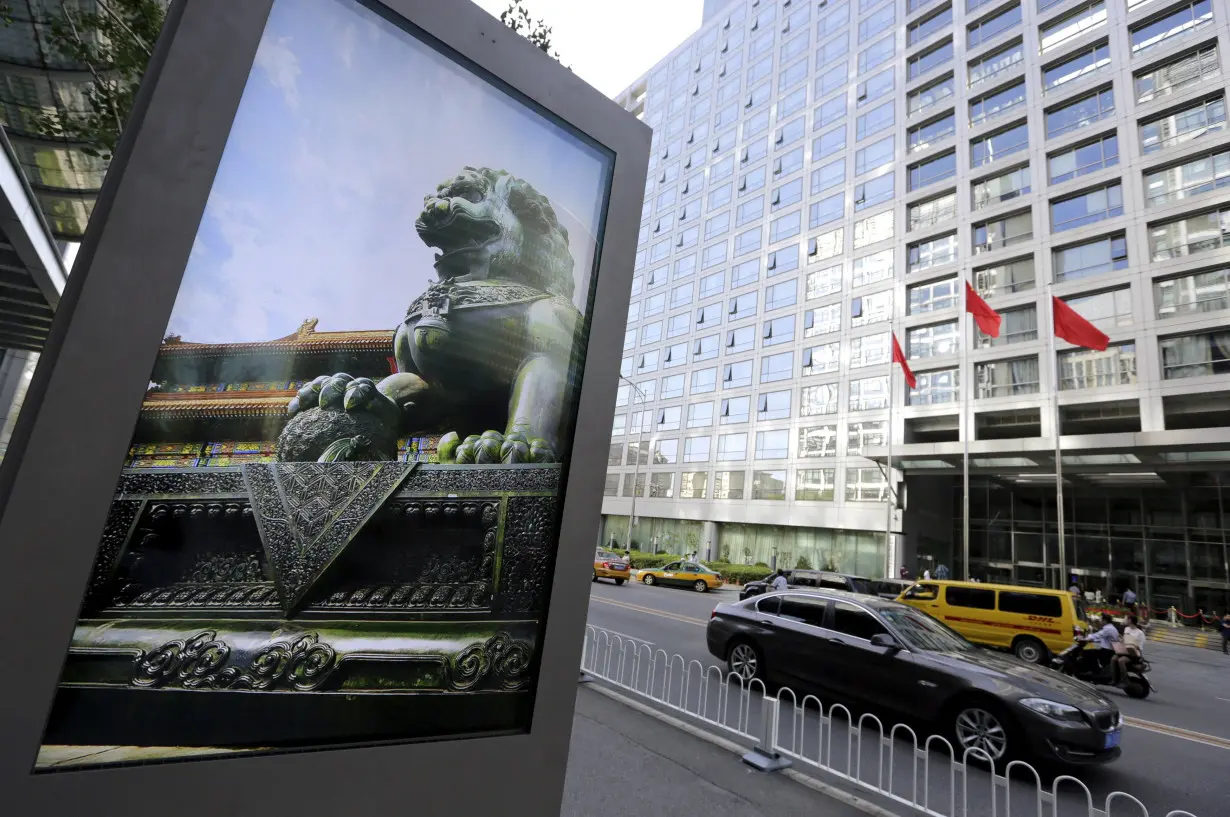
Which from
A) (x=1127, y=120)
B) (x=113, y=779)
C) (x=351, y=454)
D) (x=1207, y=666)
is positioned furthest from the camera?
(x=1127, y=120)

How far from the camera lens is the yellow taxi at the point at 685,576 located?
25.6m

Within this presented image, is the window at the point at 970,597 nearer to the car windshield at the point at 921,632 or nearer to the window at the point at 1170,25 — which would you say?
the car windshield at the point at 921,632

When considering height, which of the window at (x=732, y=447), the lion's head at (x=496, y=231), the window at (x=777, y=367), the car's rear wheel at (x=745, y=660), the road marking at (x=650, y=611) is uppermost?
the window at (x=777, y=367)

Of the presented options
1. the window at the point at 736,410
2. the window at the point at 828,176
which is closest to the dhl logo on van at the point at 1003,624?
the window at the point at 736,410

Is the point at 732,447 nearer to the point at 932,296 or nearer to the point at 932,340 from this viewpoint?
the point at 932,340

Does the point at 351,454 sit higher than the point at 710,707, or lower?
higher

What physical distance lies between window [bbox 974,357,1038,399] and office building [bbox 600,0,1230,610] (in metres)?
0.10

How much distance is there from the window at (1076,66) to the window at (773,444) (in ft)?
71.8

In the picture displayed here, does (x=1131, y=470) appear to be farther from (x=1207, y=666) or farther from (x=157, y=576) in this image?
(x=157, y=576)

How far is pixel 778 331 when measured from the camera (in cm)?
3856

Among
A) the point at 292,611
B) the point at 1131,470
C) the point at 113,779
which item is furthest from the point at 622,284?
the point at 1131,470

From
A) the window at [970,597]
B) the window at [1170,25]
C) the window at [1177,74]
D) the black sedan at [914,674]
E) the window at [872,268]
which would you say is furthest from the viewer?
the window at [872,268]

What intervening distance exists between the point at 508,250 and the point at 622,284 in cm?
47

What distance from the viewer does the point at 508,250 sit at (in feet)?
6.45
